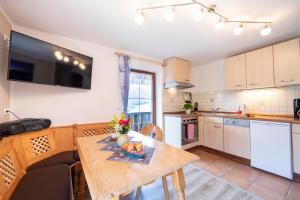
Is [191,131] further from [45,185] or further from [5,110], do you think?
[5,110]

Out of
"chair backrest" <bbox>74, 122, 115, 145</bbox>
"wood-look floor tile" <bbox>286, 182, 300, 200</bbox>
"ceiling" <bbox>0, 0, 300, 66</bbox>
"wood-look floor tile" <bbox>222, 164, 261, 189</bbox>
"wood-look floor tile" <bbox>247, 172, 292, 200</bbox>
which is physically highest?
"ceiling" <bbox>0, 0, 300, 66</bbox>

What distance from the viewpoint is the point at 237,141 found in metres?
2.50

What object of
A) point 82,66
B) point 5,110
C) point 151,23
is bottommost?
point 5,110

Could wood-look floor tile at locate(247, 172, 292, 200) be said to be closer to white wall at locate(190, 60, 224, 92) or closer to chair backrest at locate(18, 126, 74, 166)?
white wall at locate(190, 60, 224, 92)

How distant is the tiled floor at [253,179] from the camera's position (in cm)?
164

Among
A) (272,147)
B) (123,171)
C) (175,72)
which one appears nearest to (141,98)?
(175,72)

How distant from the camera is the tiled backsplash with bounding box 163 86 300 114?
92.3 inches

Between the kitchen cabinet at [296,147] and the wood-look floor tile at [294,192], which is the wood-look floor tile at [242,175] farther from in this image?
the kitchen cabinet at [296,147]

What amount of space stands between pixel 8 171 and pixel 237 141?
10.5 feet

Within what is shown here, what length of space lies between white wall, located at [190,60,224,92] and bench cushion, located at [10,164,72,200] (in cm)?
343

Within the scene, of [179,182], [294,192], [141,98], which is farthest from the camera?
[141,98]

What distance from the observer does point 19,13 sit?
1566 millimetres

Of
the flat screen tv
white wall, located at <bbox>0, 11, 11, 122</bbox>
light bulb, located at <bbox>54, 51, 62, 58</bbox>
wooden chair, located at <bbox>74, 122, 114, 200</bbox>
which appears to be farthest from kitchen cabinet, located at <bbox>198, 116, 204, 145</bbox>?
white wall, located at <bbox>0, 11, 11, 122</bbox>

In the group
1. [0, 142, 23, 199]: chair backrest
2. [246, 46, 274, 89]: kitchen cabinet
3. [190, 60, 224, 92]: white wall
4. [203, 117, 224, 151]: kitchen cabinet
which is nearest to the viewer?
[0, 142, 23, 199]: chair backrest
